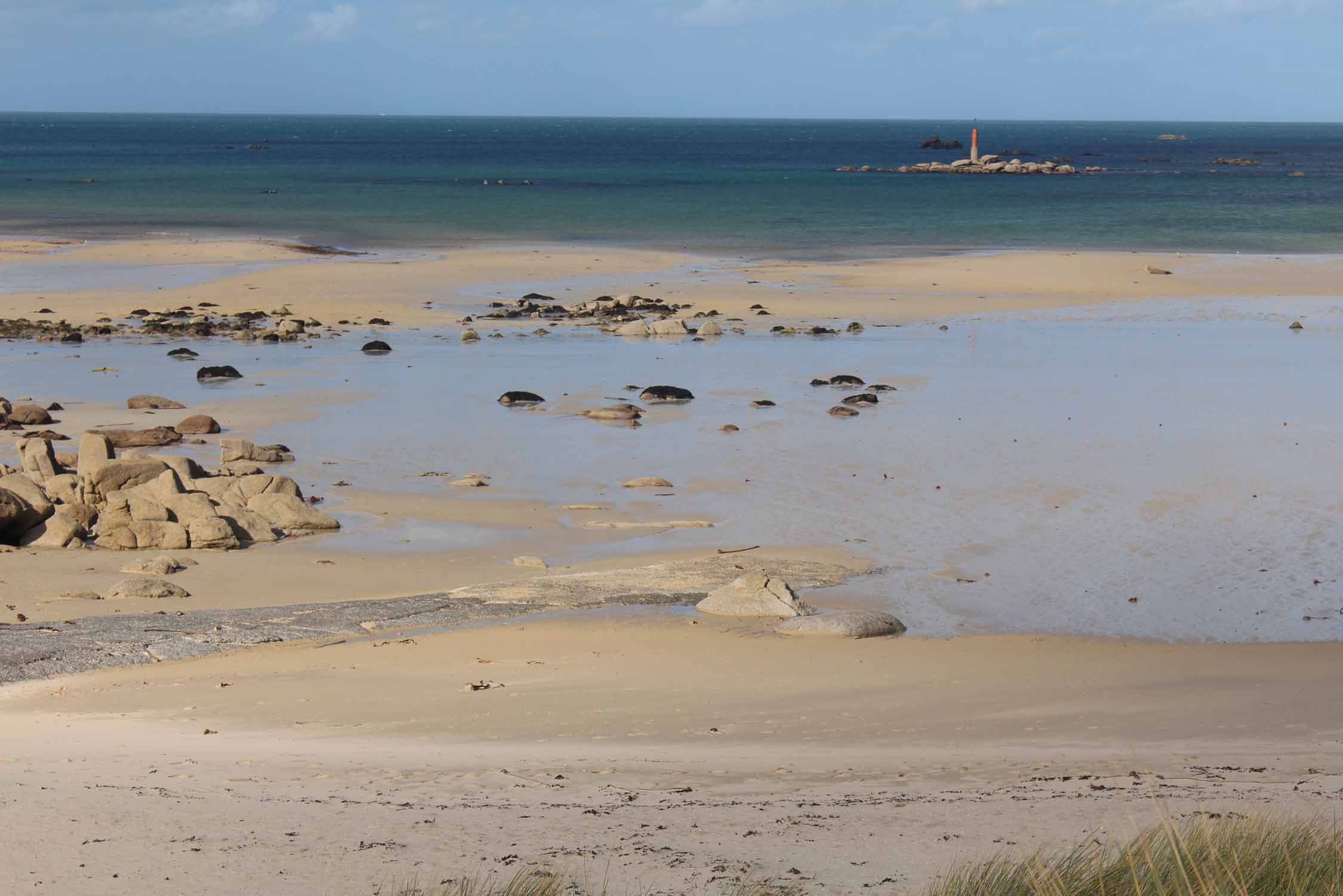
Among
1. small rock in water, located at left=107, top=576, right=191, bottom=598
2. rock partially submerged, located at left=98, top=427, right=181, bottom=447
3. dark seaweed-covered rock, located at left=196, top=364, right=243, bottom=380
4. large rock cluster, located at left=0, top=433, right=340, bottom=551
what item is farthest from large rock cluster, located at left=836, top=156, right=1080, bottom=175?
small rock in water, located at left=107, top=576, right=191, bottom=598

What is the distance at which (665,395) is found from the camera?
2009 cm

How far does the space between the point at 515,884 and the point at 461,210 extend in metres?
56.4

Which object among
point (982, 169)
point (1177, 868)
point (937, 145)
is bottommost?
point (1177, 868)

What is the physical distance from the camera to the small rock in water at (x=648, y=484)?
14852mm

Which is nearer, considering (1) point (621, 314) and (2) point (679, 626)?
(2) point (679, 626)

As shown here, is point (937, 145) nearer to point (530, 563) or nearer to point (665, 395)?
point (665, 395)

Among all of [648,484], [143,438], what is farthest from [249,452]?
[648,484]

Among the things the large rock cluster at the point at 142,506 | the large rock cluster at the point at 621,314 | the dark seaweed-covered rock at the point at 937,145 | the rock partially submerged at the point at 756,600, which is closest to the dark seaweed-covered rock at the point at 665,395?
the large rock cluster at the point at 621,314

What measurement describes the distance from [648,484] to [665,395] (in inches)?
209

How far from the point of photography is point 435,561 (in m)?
12.1

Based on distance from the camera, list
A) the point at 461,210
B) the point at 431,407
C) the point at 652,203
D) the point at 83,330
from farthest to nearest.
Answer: the point at 652,203 < the point at 461,210 < the point at 83,330 < the point at 431,407

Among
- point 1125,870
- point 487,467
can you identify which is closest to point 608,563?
point 487,467

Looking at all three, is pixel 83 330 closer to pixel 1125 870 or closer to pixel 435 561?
pixel 435 561

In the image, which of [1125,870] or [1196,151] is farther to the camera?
[1196,151]
